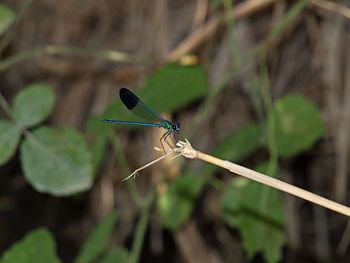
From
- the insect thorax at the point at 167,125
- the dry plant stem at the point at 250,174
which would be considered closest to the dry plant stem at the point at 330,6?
the insect thorax at the point at 167,125

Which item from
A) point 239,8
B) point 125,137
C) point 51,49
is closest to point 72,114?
point 125,137

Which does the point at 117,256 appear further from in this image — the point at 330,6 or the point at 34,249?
the point at 330,6

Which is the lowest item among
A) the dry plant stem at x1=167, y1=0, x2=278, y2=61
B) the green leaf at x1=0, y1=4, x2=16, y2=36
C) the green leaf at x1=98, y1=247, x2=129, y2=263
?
the green leaf at x1=98, y1=247, x2=129, y2=263

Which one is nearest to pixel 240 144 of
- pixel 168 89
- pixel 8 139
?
pixel 168 89

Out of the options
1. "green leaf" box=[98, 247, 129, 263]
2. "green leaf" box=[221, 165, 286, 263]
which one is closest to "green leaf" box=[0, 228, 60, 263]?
"green leaf" box=[98, 247, 129, 263]

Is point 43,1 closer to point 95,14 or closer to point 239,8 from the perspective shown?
point 95,14

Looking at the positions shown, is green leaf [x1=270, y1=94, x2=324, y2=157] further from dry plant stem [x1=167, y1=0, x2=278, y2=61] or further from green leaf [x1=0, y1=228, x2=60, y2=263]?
green leaf [x1=0, y1=228, x2=60, y2=263]

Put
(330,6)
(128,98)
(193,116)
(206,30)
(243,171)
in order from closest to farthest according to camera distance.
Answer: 1. (243,171)
2. (128,98)
3. (330,6)
4. (206,30)
5. (193,116)
